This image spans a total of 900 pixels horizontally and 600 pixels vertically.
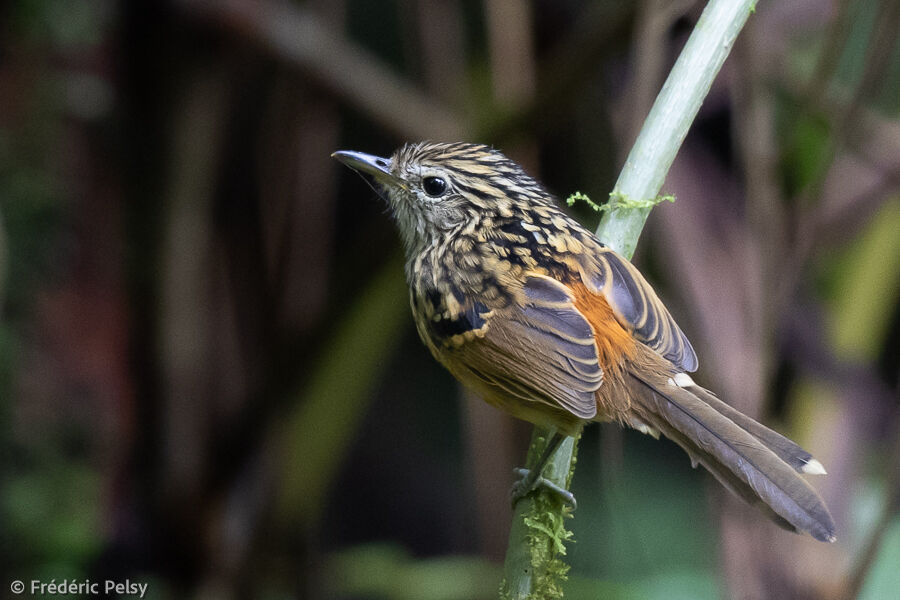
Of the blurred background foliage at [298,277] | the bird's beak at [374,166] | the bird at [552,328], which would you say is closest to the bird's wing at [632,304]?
the bird at [552,328]

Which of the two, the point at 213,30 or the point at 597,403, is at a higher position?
the point at 213,30

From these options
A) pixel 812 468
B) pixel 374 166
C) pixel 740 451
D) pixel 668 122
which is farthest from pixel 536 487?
pixel 374 166

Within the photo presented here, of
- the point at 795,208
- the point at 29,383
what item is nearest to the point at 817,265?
the point at 795,208

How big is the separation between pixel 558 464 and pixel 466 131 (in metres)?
2.22

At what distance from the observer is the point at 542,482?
84.8 inches

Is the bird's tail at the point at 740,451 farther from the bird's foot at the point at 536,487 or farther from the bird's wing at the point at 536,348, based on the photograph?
the bird's foot at the point at 536,487

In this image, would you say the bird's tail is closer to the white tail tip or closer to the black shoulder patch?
the white tail tip

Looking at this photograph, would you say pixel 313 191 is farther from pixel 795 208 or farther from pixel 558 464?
pixel 558 464

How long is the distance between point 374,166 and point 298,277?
1.71 metres

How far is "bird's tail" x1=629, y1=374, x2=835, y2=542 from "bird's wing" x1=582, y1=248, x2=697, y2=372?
12 cm

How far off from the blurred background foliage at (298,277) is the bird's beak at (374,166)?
1044 mm

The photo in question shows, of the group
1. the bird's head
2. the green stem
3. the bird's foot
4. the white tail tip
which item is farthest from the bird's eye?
the white tail tip

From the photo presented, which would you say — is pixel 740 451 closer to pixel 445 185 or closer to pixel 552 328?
pixel 552 328

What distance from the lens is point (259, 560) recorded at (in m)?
4.22
